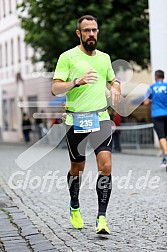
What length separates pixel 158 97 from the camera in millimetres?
12773

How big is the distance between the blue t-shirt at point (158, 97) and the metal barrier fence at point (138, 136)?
1051 centimetres

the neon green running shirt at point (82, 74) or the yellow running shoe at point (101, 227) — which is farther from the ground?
the neon green running shirt at point (82, 74)

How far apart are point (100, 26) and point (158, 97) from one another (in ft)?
44.6

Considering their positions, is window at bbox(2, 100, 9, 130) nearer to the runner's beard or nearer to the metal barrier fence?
the metal barrier fence

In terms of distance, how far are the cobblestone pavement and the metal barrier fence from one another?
10.3 meters

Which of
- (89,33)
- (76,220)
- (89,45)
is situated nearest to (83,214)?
(76,220)

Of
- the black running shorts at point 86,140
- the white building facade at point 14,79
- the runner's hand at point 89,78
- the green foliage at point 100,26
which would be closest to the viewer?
the runner's hand at point 89,78

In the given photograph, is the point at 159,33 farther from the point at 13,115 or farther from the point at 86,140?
the point at 13,115

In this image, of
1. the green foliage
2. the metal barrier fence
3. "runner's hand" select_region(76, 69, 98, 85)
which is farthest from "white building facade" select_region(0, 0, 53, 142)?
"runner's hand" select_region(76, 69, 98, 85)

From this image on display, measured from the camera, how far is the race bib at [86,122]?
6410mm

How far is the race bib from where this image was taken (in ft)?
21.0

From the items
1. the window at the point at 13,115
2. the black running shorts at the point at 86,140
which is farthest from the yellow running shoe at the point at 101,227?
the window at the point at 13,115

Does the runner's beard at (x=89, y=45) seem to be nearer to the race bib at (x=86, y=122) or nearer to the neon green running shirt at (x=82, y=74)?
the neon green running shirt at (x=82, y=74)

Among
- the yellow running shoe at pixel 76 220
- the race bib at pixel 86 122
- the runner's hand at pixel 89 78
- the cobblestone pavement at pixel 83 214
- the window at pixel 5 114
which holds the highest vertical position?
the runner's hand at pixel 89 78
